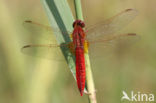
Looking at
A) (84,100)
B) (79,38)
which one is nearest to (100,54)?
(79,38)

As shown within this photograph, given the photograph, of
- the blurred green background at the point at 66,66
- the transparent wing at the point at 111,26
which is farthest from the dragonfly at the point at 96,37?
the blurred green background at the point at 66,66

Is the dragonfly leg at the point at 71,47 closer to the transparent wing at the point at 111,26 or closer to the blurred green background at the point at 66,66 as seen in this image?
the transparent wing at the point at 111,26

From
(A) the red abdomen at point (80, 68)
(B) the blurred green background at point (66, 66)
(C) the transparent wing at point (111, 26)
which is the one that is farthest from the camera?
(B) the blurred green background at point (66, 66)

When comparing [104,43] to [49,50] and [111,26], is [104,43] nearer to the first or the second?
[111,26]

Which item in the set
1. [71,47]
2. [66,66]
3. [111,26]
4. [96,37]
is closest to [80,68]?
[71,47]

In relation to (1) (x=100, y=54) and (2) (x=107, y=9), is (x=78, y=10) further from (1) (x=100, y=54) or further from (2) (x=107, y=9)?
(2) (x=107, y=9)

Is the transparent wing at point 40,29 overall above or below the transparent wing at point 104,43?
above
